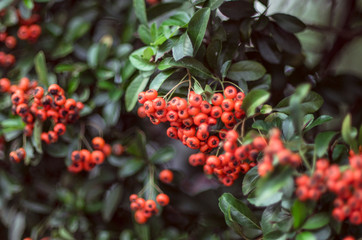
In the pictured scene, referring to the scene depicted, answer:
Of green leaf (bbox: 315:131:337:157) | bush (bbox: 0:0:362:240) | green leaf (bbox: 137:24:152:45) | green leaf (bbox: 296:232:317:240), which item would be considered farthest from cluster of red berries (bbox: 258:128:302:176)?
green leaf (bbox: 137:24:152:45)

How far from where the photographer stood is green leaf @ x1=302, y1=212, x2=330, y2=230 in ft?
2.87

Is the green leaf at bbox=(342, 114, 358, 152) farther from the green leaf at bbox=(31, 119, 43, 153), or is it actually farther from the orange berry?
the green leaf at bbox=(31, 119, 43, 153)

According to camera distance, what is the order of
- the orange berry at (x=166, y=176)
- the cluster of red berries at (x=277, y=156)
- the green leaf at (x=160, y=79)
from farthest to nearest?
the orange berry at (x=166, y=176), the green leaf at (x=160, y=79), the cluster of red berries at (x=277, y=156)

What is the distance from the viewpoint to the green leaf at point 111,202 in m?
1.52

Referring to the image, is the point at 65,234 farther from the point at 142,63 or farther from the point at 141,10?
the point at 141,10

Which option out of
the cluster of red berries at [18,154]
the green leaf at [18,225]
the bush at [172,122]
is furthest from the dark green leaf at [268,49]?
the green leaf at [18,225]

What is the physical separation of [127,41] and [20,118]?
21.6 inches

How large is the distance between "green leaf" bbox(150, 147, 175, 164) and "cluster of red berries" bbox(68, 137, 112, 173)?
0.67 ft

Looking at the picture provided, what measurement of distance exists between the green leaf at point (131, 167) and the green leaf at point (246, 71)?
53 centimetres

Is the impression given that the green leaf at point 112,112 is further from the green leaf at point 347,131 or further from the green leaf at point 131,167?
the green leaf at point 347,131

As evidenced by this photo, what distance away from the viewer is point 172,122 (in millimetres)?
1058

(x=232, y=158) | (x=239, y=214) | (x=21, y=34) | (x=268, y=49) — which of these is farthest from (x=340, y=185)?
(x=21, y=34)

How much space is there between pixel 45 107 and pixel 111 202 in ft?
1.62

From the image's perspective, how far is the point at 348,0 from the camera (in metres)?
1.67
